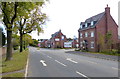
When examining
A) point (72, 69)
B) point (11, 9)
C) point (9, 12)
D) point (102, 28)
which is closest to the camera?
point (72, 69)

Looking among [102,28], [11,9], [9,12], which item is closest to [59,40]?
[102,28]

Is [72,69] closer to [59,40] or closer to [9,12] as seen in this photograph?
[9,12]

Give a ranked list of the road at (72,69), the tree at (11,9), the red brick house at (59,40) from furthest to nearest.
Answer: the red brick house at (59,40) < the tree at (11,9) < the road at (72,69)

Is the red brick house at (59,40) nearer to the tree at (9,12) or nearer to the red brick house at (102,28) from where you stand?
the red brick house at (102,28)

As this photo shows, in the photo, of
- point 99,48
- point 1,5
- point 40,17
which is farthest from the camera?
point 99,48

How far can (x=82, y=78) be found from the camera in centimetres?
923

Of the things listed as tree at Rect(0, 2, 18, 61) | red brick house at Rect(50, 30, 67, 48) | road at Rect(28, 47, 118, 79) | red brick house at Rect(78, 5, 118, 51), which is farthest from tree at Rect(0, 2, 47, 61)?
red brick house at Rect(50, 30, 67, 48)

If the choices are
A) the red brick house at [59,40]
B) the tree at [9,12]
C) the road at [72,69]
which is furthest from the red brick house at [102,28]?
the red brick house at [59,40]

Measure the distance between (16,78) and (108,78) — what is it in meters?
5.09

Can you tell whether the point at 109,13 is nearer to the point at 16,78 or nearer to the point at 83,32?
the point at 83,32

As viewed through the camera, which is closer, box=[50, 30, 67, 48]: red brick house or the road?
the road

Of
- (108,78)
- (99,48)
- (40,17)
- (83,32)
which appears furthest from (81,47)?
(108,78)

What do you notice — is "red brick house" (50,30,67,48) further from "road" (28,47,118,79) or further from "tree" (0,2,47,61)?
"road" (28,47,118,79)

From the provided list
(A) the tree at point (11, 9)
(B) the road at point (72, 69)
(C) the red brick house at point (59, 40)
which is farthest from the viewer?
A: (C) the red brick house at point (59, 40)
